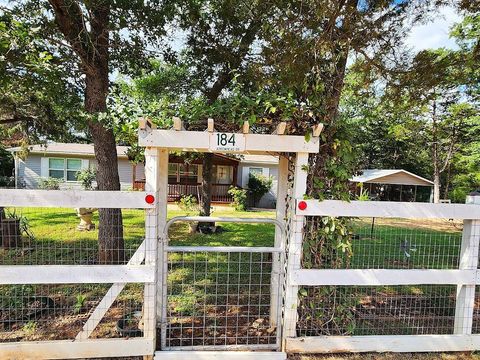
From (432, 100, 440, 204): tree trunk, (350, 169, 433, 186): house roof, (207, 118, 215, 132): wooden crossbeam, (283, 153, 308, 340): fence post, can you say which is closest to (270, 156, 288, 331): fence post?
(283, 153, 308, 340): fence post

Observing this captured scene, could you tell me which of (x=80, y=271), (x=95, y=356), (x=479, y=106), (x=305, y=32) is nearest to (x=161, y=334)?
(x=95, y=356)

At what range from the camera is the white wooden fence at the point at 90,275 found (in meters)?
2.68

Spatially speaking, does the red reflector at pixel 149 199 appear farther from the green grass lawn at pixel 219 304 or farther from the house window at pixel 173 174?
the house window at pixel 173 174

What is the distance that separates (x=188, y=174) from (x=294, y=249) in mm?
16679

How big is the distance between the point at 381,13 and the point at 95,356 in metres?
4.97

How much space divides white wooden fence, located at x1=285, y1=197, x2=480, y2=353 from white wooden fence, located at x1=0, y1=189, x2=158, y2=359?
1.33 metres

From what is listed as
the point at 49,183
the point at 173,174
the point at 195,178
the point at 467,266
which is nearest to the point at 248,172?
the point at 195,178

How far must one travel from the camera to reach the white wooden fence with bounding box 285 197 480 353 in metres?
3.03

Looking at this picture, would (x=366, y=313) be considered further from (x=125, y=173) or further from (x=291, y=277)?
(x=125, y=173)

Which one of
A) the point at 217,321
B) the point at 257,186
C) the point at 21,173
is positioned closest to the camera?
the point at 217,321

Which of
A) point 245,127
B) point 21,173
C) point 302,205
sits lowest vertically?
point 21,173

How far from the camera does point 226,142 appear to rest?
2955mm

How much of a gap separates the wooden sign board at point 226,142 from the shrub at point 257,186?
52.1ft

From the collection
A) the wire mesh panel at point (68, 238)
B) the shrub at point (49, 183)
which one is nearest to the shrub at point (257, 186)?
the wire mesh panel at point (68, 238)
